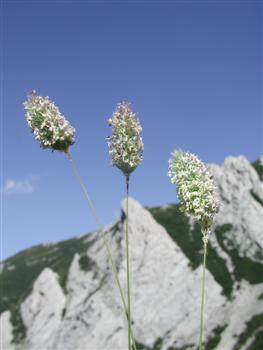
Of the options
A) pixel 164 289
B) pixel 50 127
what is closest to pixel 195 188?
pixel 50 127

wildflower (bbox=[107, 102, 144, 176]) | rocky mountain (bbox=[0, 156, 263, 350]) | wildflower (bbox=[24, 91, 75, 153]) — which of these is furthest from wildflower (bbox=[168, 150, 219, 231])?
rocky mountain (bbox=[0, 156, 263, 350])

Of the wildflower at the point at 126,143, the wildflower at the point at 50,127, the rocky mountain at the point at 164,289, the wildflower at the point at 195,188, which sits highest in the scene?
the rocky mountain at the point at 164,289

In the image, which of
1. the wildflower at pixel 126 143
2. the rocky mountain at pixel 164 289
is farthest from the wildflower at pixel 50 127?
the rocky mountain at pixel 164 289

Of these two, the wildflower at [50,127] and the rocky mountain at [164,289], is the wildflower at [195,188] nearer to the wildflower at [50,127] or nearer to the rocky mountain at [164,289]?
the wildflower at [50,127]

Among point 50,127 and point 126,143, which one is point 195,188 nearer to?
point 126,143

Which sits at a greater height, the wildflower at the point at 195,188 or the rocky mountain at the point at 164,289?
the rocky mountain at the point at 164,289

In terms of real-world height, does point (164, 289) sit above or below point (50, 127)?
above
